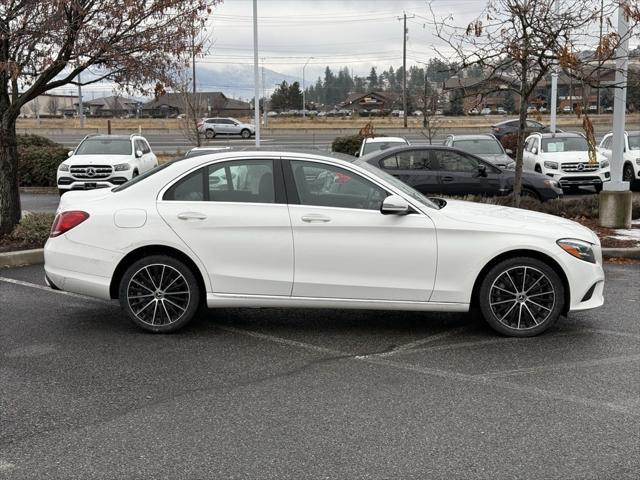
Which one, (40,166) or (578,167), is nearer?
(578,167)

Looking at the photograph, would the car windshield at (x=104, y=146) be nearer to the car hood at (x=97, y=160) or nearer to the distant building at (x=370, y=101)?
the car hood at (x=97, y=160)

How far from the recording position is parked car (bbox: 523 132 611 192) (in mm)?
18125

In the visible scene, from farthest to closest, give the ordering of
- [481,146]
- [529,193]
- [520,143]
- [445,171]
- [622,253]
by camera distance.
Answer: [481,146] → [529,193] → [445,171] → [520,143] → [622,253]

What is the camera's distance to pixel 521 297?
625 cm

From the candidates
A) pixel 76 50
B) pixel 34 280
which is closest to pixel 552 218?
pixel 34 280

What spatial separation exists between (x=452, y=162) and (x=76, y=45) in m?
7.57

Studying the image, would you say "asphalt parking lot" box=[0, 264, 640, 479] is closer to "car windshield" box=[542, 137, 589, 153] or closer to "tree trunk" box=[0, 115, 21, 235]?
"tree trunk" box=[0, 115, 21, 235]

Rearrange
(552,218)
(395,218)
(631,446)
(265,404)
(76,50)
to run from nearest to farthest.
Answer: (631,446) → (265,404) → (395,218) → (552,218) → (76,50)

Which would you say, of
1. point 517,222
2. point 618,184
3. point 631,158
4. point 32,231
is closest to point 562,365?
point 517,222

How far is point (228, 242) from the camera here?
6.26 m

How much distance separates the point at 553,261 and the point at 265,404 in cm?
292

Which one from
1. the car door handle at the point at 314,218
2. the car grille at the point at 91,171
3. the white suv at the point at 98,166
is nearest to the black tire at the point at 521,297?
the car door handle at the point at 314,218

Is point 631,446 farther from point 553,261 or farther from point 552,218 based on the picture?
point 552,218

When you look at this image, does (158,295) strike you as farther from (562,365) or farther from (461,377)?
(562,365)
